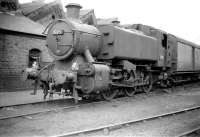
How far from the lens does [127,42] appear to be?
29.5ft

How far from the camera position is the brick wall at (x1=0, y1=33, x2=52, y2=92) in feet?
41.0

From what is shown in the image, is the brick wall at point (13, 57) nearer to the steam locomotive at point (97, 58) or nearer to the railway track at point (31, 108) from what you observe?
the steam locomotive at point (97, 58)

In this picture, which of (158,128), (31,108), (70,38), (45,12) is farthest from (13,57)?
(158,128)

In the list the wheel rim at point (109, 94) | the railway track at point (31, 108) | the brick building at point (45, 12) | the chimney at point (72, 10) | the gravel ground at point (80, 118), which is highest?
the brick building at point (45, 12)

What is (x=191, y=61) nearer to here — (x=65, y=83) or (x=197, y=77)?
(x=197, y=77)

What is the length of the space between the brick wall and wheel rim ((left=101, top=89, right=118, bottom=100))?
248 inches

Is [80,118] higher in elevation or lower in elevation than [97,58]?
lower

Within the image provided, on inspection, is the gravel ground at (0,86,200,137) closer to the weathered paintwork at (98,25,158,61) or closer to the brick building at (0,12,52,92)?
the weathered paintwork at (98,25,158,61)

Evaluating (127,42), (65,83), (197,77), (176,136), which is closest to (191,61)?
(197,77)

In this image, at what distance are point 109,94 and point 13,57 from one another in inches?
257

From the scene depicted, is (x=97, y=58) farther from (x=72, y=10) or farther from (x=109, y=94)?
(x=72, y=10)

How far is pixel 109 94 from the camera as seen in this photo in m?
9.17

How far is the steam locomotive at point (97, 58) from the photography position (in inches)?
291

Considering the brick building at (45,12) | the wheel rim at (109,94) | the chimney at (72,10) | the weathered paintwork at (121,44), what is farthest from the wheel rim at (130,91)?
the brick building at (45,12)
